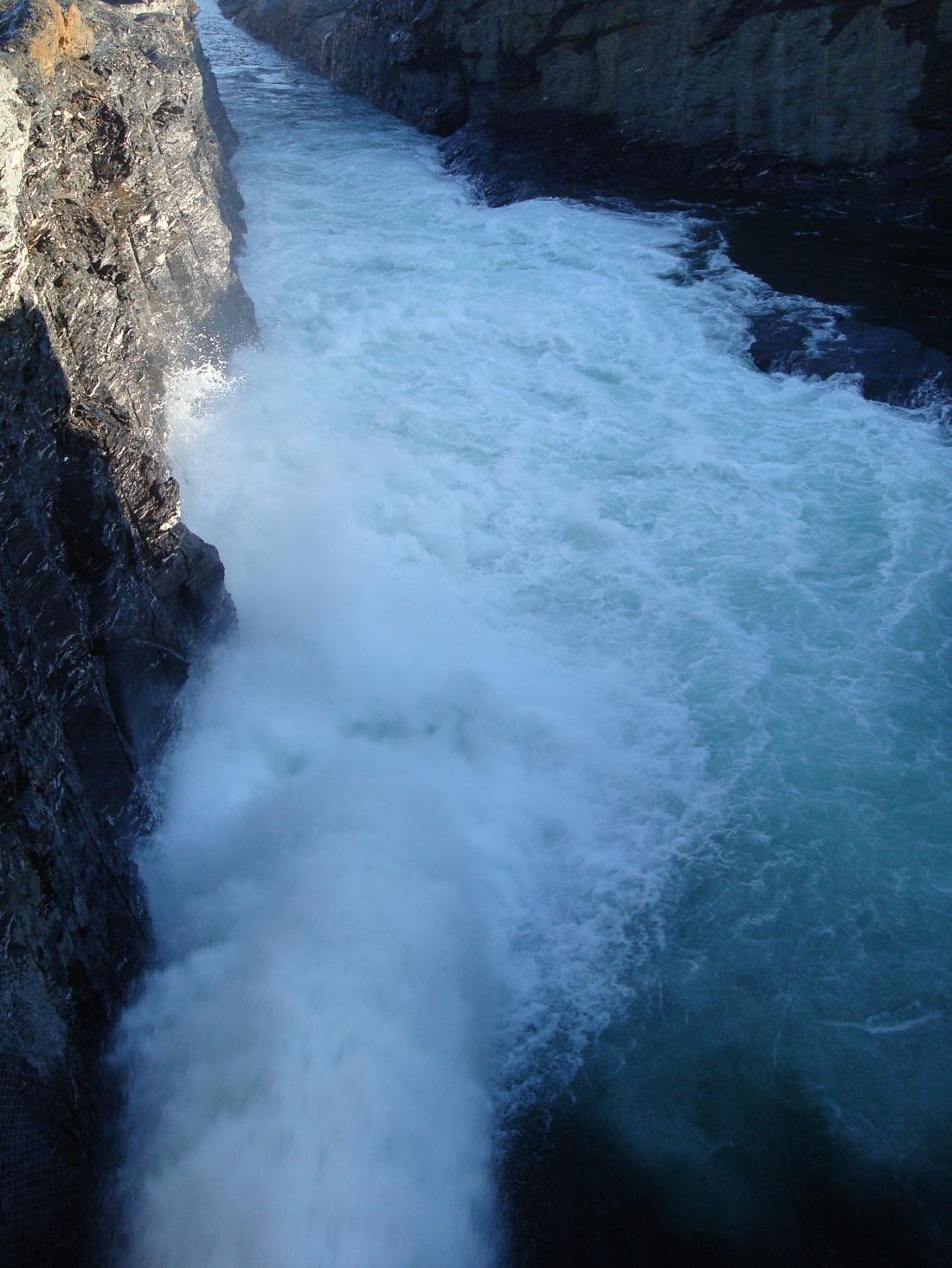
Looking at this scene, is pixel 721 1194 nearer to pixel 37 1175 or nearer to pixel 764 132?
pixel 37 1175

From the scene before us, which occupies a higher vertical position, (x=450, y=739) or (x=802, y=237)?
(x=802, y=237)

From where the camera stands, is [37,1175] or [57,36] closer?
[37,1175]

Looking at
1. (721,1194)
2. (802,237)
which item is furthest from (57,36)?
(802,237)

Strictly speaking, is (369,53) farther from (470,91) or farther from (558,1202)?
(558,1202)

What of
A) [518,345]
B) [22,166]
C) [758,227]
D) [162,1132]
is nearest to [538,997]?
[162,1132]

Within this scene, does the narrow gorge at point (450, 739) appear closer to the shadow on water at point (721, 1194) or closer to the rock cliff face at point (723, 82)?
the shadow on water at point (721, 1194)

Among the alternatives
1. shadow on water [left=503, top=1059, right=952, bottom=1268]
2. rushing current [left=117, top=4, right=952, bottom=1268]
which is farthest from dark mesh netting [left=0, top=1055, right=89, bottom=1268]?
shadow on water [left=503, top=1059, right=952, bottom=1268]
